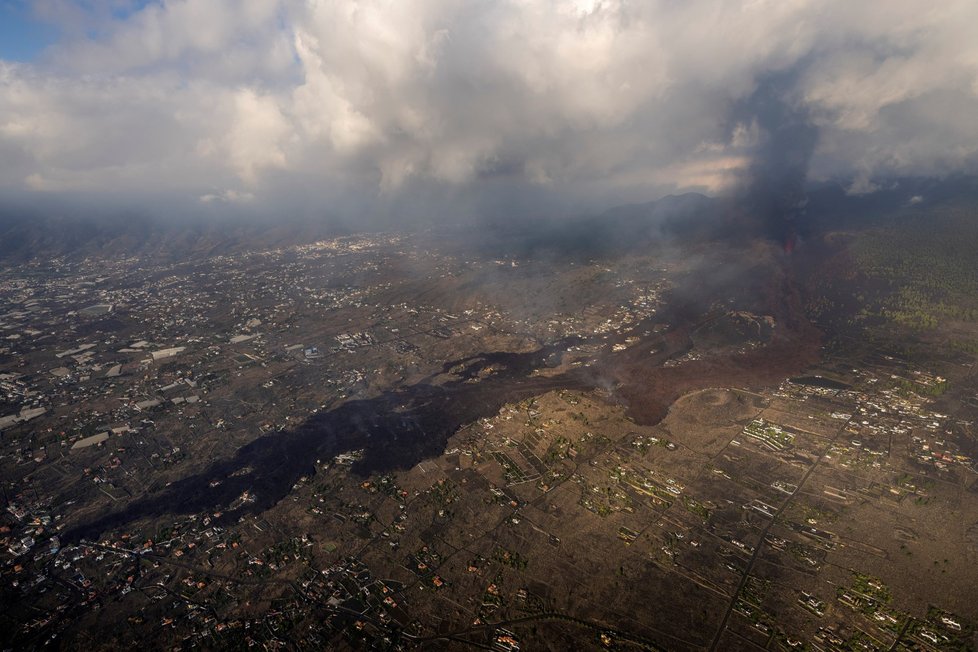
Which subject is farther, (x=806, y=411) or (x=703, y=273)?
(x=703, y=273)

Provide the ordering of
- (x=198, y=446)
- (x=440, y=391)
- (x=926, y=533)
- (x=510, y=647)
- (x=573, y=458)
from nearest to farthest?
(x=510, y=647) < (x=926, y=533) < (x=573, y=458) < (x=198, y=446) < (x=440, y=391)

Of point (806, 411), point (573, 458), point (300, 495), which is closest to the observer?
point (300, 495)

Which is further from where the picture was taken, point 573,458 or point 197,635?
point 573,458

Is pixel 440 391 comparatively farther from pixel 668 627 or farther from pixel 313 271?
pixel 313 271

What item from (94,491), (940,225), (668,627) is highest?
(940,225)

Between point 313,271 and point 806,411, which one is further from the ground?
point 313,271

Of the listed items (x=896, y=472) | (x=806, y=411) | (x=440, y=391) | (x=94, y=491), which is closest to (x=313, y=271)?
(x=440, y=391)

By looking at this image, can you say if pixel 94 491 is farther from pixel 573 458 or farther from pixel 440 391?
pixel 573 458

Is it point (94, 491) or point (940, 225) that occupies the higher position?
point (940, 225)

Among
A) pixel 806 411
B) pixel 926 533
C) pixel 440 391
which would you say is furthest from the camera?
pixel 440 391

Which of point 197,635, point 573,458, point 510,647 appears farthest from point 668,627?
point 197,635
